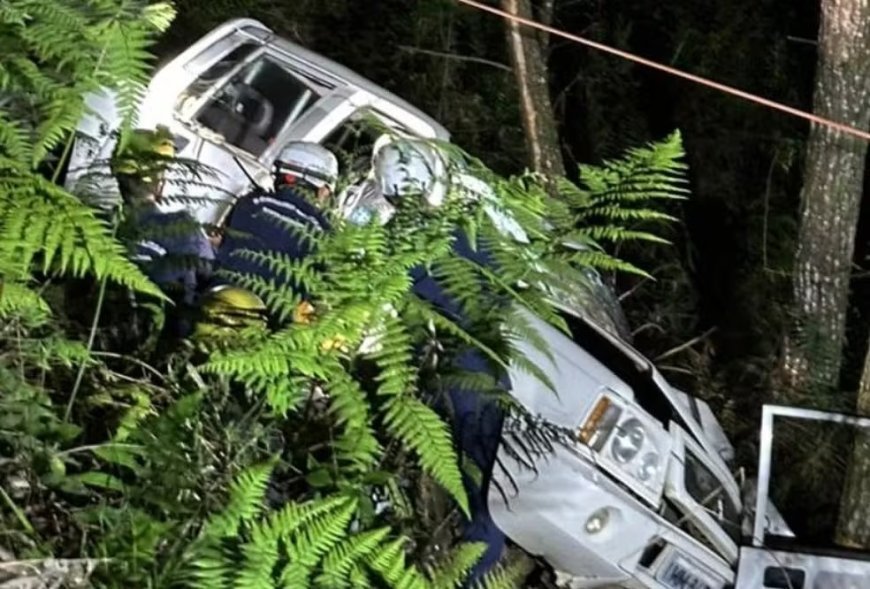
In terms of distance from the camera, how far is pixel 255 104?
740cm

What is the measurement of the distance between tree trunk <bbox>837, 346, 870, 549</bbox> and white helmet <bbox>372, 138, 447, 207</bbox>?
250 centimetres

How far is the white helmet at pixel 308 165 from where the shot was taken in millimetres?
4734

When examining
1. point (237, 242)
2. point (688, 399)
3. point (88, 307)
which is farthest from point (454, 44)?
point (88, 307)

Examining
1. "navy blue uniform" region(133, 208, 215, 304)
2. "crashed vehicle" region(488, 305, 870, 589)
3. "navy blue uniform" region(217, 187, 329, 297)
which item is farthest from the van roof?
"navy blue uniform" region(133, 208, 215, 304)

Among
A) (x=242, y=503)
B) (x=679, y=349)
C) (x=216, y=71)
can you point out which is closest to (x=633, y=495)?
(x=242, y=503)

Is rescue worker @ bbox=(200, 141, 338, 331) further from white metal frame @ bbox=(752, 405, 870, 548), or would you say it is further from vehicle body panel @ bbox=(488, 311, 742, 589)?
white metal frame @ bbox=(752, 405, 870, 548)

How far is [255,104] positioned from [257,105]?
0.04 ft

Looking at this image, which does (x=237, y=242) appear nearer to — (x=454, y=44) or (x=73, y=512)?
(x=73, y=512)

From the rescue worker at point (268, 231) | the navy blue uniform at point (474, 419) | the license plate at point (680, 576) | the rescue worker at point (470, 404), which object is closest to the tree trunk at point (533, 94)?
the license plate at point (680, 576)

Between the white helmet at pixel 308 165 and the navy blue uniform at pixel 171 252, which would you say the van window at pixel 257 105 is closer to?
the white helmet at pixel 308 165

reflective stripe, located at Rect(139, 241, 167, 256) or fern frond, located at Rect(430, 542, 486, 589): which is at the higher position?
reflective stripe, located at Rect(139, 241, 167, 256)

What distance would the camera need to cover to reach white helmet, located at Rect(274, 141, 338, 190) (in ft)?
15.5

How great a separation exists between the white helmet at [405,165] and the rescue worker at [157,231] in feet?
2.24

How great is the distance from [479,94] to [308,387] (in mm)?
7343
